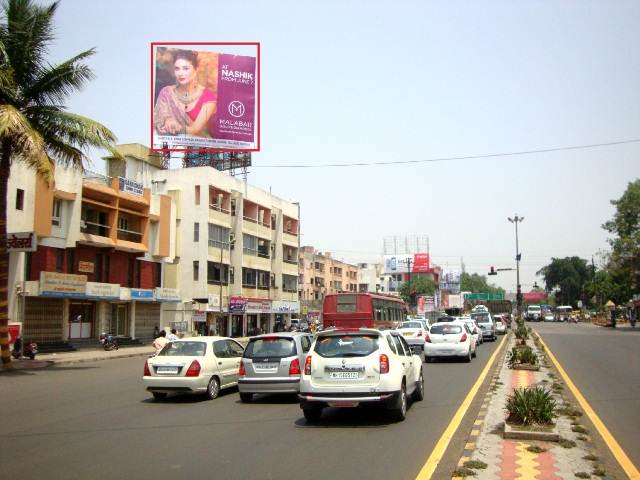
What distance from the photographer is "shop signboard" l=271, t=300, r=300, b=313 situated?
205 feet

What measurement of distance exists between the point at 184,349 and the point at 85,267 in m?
25.4

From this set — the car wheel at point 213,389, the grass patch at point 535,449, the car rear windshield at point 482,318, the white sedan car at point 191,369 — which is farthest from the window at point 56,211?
the grass patch at point 535,449

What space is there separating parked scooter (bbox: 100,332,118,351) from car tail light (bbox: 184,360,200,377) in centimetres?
2355

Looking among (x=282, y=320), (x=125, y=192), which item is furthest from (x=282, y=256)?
(x=125, y=192)

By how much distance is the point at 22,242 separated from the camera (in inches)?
1120

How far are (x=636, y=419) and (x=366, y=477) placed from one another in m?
6.04

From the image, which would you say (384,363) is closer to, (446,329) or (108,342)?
(446,329)

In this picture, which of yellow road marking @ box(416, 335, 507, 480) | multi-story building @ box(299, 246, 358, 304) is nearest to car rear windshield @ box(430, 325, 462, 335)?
yellow road marking @ box(416, 335, 507, 480)

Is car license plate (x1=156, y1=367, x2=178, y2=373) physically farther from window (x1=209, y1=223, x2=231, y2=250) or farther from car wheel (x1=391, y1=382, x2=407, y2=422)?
window (x1=209, y1=223, x2=231, y2=250)

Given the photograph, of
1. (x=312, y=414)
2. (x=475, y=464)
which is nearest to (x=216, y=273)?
(x=312, y=414)

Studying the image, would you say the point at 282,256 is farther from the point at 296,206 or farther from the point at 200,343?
the point at 200,343

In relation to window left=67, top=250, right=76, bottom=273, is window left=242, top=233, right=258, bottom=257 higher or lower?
higher

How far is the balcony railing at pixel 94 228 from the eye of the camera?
3700 centimetres

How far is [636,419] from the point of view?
10.5m
